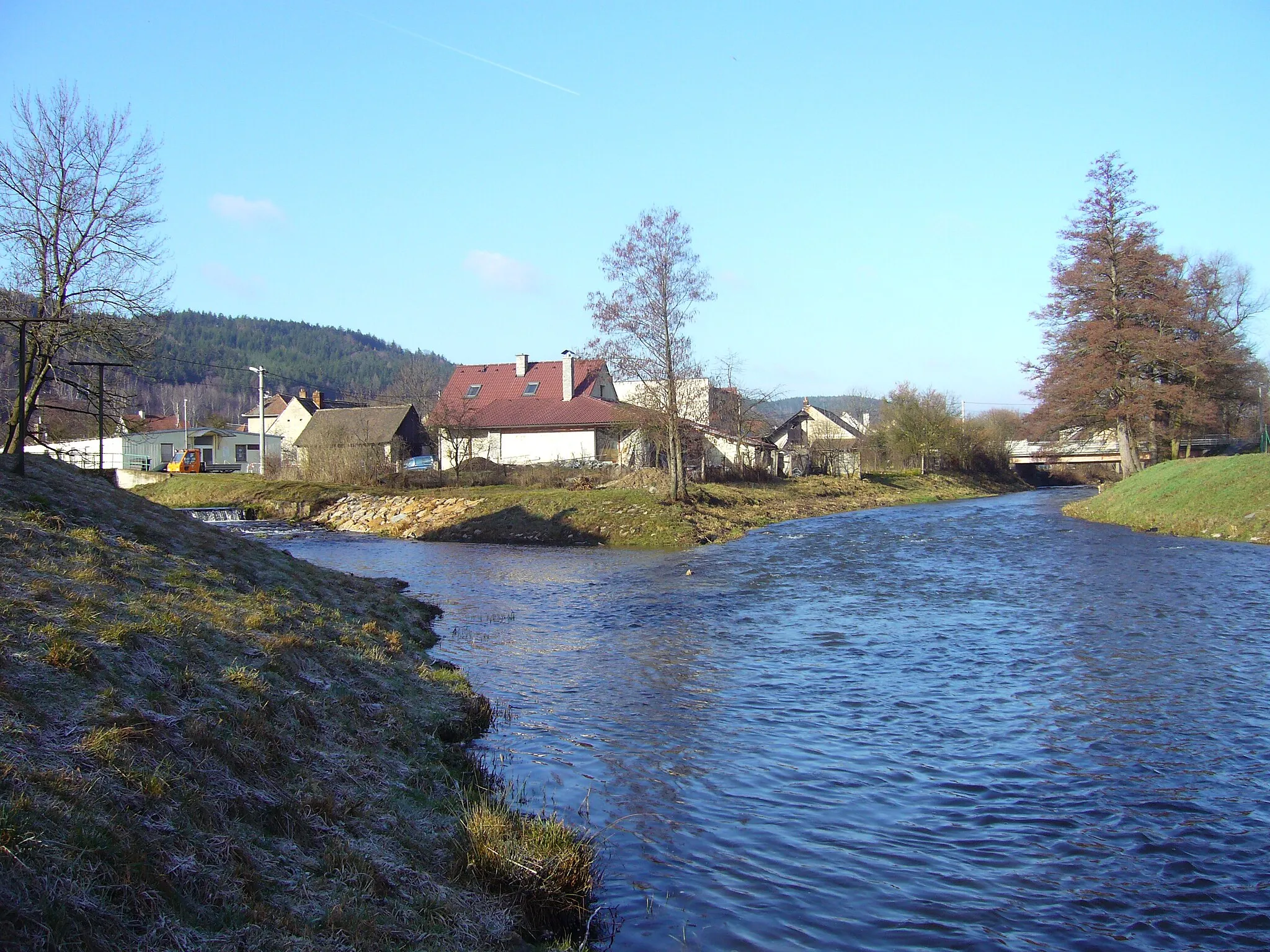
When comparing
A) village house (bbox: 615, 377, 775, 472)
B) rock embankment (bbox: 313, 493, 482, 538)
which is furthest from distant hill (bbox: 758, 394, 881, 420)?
rock embankment (bbox: 313, 493, 482, 538)

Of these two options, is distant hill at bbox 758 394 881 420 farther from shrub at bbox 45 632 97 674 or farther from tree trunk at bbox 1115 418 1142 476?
shrub at bbox 45 632 97 674

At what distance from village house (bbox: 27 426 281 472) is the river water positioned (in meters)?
53.4

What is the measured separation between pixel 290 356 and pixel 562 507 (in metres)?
153

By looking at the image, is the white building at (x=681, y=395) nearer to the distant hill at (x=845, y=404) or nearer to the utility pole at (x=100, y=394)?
the utility pole at (x=100, y=394)

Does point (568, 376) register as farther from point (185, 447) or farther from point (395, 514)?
point (185, 447)

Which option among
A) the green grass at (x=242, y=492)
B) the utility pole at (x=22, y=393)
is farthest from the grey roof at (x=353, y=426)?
the utility pole at (x=22, y=393)

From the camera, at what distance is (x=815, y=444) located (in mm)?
59969

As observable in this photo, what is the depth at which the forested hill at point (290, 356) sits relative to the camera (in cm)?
15312

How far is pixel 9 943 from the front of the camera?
3492mm

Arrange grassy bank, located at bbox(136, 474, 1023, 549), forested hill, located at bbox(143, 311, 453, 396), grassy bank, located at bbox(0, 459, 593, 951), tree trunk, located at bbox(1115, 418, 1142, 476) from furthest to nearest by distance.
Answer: forested hill, located at bbox(143, 311, 453, 396), tree trunk, located at bbox(1115, 418, 1142, 476), grassy bank, located at bbox(136, 474, 1023, 549), grassy bank, located at bbox(0, 459, 593, 951)

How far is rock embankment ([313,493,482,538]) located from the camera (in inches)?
1405

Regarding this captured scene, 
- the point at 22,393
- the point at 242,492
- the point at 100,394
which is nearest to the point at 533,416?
the point at 242,492

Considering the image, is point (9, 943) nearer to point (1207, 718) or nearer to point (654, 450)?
point (1207, 718)

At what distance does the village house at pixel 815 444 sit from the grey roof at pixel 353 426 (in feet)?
82.0
